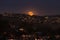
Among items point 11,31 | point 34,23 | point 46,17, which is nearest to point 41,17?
point 46,17

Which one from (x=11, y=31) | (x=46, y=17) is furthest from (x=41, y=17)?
(x=11, y=31)

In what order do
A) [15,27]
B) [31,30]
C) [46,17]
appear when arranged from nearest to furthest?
[31,30]
[15,27]
[46,17]

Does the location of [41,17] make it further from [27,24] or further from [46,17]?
[27,24]

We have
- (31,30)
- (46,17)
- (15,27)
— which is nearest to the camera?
(31,30)

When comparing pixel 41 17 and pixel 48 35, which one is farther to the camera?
pixel 41 17

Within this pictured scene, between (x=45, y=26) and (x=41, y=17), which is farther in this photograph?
(x=41, y=17)

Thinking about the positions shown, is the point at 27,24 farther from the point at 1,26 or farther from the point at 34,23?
the point at 1,26

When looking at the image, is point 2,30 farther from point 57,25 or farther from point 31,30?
point 57,25
